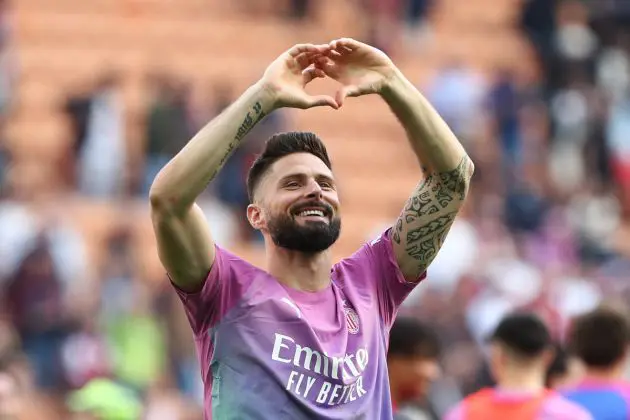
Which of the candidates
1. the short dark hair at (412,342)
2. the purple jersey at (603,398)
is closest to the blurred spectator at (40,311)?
the short dark hair at (412,342)

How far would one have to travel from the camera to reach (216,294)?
5.55 meters

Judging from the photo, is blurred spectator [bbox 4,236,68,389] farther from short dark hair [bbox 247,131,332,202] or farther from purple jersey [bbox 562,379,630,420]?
short dark hair [bbox 247,131,332,202]

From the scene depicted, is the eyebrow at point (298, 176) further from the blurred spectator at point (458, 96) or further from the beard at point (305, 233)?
the blurred spectator at point (458, 96)

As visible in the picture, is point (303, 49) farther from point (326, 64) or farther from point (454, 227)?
point (454, 227)

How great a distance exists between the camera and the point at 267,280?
18.6 ft

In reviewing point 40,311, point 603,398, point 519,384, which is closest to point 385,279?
point 519,384

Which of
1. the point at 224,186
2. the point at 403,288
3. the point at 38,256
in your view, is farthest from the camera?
the point at 224,186

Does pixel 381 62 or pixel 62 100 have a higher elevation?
pixel 381 62

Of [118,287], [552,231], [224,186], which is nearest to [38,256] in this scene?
[118,287]

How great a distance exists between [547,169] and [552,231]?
5.42 ft

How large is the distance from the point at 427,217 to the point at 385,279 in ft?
0.87

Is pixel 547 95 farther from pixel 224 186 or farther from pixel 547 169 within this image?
pixel 224 186

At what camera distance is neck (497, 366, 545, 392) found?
25.3ft

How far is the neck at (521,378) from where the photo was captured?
7.71m
